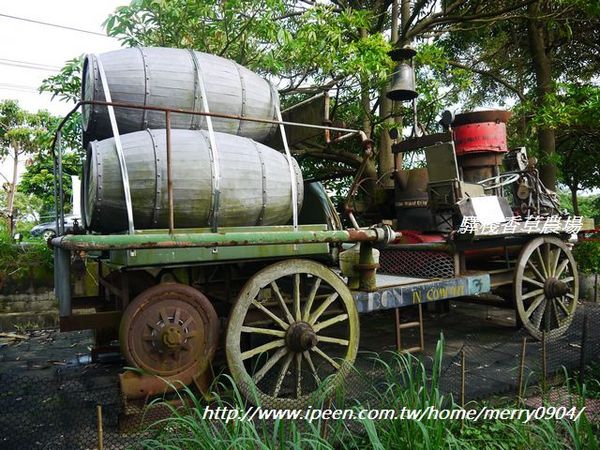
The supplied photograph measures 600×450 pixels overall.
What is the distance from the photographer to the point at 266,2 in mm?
5500

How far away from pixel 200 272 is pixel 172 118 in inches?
52.9

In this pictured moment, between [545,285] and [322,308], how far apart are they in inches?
147

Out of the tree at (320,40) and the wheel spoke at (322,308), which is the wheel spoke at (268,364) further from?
the tree at (320,40)

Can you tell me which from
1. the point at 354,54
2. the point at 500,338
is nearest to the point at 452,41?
the point at 354,54

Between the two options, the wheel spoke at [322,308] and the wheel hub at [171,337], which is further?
the wheel spoke at [322,308]

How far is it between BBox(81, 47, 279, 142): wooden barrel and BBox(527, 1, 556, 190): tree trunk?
25.3 feet

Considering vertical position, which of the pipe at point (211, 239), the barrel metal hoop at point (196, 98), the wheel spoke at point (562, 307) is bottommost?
the wheel spoke at point (562, 307)

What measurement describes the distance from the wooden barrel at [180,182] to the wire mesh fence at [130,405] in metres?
1.34

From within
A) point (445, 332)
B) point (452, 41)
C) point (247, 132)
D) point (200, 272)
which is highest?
point (452, 41)

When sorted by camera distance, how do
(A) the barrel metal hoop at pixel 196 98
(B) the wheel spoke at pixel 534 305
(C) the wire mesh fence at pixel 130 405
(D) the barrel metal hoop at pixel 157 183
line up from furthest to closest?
(B) the wheel spoke at pixel 534 305 < (A) the barrel metal hoop at pixel 196 98 < (D) the barrel metal hoop at pixel 157 183 < (C) the wire mesh fence at pixel 130 405

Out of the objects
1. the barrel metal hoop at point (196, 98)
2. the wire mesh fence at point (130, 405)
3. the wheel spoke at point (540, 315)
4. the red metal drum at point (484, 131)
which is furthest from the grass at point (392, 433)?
the red metal drum at point (484, 131)

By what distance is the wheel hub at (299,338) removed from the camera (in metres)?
3.69

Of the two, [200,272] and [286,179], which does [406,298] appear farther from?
[200,272]

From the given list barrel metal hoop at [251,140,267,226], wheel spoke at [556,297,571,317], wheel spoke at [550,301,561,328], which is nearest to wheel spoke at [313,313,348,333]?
barrel metal hoop at [251,140,267,226]
